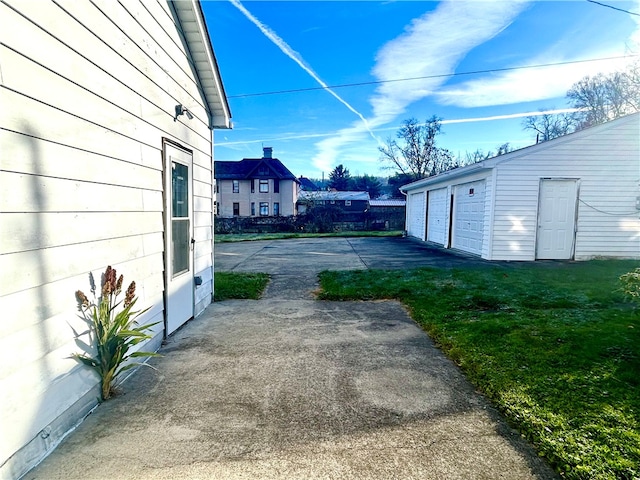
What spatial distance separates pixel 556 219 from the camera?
931 centimetres

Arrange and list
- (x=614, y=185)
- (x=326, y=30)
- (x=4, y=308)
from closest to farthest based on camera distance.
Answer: (x=4, y=308) → (x=614, y=185) → (x=326, y=30)

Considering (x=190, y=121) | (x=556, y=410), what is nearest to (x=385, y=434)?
(x=556, y=410)

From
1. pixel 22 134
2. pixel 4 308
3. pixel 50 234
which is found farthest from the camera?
pixel 50 234

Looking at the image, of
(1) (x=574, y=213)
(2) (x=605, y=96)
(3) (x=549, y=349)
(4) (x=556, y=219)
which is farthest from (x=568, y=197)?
(2) (x=605, y=96)

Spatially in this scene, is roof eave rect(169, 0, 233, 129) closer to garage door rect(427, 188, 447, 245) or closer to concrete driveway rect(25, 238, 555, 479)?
concrete driveway rect(25, 238, 555, 479)

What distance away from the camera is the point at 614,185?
30.1 feet

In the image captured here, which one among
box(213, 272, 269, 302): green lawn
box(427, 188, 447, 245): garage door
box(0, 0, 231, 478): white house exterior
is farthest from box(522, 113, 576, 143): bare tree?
box(0, 0, 231, 478): white house exterior

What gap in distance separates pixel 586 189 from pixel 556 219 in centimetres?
111

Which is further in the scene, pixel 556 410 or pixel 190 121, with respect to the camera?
pixel 190 121

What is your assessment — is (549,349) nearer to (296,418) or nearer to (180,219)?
(296,418)

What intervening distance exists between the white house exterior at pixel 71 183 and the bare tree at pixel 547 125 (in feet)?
101

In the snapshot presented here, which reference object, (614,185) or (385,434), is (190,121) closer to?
(385,434)

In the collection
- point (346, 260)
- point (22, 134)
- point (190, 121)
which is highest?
point (190, 121)

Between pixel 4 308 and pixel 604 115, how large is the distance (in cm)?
3220
